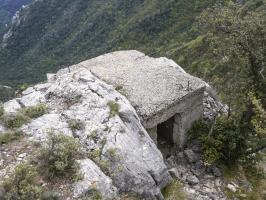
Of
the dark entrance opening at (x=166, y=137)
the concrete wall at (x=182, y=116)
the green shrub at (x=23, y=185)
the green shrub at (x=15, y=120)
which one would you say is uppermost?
the green shrub at (x=15, y=120)

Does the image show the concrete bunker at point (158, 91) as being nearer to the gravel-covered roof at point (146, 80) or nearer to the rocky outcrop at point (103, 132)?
the gravel-covered roof at point (146, 80)

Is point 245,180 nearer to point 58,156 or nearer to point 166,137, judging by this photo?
point 166,137

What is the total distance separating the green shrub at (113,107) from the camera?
55.9ft

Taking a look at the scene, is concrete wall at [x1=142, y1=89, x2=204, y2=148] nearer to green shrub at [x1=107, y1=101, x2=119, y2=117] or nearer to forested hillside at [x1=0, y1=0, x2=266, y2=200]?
forested hillside at [x1=0, y1=0, x2=266, y2=200]

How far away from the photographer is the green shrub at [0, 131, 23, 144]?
50.5ft

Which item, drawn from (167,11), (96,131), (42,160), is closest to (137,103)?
(96,131)

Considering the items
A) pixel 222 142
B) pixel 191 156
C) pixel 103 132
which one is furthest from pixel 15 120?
pixel 222 142

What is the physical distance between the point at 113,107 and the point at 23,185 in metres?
5.33

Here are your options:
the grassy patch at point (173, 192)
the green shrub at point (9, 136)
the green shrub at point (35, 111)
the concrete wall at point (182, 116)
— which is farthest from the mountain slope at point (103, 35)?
the green shrub at point (9, 136)

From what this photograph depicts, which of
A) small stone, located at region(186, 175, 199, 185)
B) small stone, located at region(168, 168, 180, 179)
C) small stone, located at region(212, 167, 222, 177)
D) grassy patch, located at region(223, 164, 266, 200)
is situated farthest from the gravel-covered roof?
grassy patch, located at region(223, 164, 266, 200)

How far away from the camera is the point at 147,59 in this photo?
75.9 feet

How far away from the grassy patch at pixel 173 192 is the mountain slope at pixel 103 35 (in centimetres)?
8917

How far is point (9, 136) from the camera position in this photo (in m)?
15.5

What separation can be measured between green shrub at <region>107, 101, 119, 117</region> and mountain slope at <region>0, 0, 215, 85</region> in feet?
294
